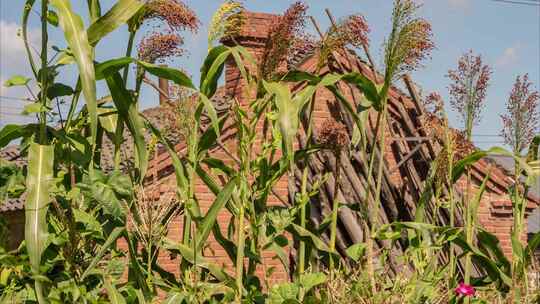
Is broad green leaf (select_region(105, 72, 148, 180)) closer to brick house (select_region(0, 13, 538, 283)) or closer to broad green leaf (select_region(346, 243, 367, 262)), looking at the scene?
broad green leaf (select_region(346, 243, 367, 262))

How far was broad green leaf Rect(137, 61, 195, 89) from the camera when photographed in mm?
3580

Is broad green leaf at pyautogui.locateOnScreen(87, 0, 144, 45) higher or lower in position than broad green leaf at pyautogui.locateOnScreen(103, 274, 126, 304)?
higher

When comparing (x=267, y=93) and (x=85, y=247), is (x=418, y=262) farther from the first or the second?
(x=85, y=247)

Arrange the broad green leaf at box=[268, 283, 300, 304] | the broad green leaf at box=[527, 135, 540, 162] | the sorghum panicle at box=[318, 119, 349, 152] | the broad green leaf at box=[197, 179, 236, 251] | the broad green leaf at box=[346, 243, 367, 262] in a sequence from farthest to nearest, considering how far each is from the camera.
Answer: the broad green leaf at box=[527, 135, 540, 162], the sorghum panicle at box=[318, 119, 349, 152], the broad green leaf at box=[346, 243, 367, 262], the broad green leaf at box=[268, 283, 300, 304], the broad green leaf at box=[197, 179, 236, 251]

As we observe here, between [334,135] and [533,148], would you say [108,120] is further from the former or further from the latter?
[533,148]

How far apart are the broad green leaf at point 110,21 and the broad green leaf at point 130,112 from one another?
20cm

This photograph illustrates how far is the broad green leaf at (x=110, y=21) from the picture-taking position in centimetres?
349

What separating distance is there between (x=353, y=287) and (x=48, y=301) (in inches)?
51.5

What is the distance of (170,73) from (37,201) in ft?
2.61

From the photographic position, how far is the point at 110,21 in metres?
3.50

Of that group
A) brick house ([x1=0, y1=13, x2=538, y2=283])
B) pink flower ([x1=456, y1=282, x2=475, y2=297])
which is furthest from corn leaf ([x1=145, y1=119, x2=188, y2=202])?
brick house ([x1=0, y1=13, x2=538, y2=283])

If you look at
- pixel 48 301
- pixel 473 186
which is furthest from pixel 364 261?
pixel 473 186

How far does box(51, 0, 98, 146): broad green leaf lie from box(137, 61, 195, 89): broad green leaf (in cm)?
29

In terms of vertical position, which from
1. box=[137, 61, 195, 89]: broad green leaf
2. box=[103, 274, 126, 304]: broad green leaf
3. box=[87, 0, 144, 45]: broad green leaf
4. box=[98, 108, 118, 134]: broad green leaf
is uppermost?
box=[87, 0, 144, 45]: broad green leaf
